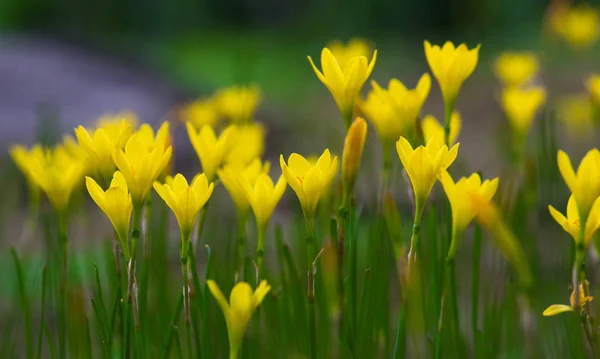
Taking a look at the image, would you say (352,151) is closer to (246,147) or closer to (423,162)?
(423,162)

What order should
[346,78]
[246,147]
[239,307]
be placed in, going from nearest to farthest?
1. [239,307]
2. [346,78]
3. [246,147]

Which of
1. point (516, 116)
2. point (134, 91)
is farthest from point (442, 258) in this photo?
point (134, 91)

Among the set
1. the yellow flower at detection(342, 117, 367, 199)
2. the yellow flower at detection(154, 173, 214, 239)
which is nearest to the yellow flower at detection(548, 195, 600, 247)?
the yellow flower at detection(342, 117, 367, 199)

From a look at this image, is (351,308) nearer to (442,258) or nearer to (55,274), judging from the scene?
(442,258)

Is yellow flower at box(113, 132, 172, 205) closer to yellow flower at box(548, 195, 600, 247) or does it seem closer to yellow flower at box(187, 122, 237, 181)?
yellow flower at box(187, 122, 237, 181)

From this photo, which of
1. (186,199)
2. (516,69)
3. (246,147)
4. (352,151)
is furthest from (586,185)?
(516,69)

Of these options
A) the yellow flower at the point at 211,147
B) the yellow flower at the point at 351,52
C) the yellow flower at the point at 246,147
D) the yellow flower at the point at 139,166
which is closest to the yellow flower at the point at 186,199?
the yellow flower at the point at 139,166
